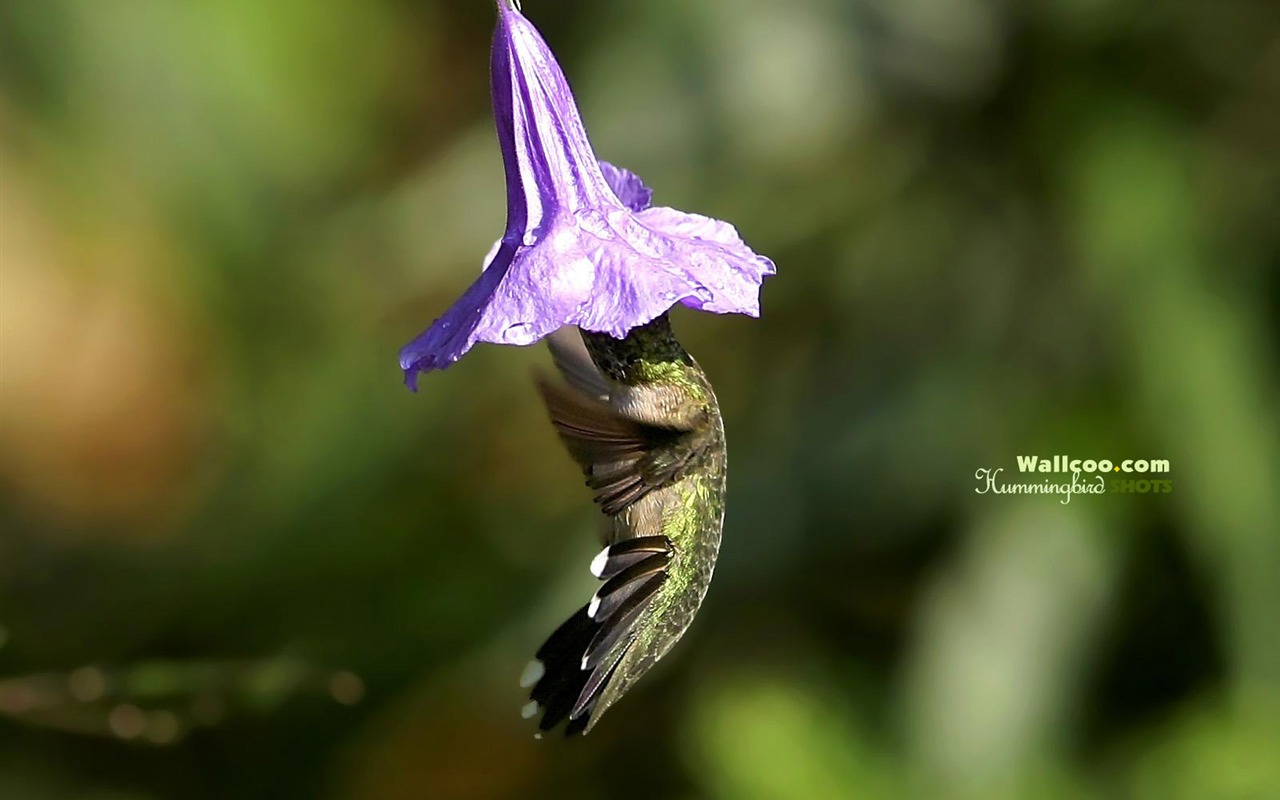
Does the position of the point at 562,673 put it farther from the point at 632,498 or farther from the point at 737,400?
the point at 737,400

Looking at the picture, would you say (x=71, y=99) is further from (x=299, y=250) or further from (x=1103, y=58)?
(x=1103, y=58)

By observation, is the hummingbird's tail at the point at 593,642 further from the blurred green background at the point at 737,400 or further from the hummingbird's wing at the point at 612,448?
the blurred green background at the point at 737,400

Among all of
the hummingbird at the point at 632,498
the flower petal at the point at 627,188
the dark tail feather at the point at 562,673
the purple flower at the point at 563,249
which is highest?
the flower petal at the point at 627,188

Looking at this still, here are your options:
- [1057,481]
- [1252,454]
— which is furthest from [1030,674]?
[1252,454]

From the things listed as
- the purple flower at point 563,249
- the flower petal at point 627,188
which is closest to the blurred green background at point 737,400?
the flower petal at point 627,188

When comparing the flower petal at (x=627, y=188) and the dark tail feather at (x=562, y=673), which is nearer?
the dark tail feather at (x=562, y=673)

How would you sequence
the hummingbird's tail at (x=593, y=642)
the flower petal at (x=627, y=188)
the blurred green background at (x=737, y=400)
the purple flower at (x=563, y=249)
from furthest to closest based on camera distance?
the blurred green background at (x=737, y=400)
the flower petal at (x=627, y=188)
the hummingbird's tail at (x=593, y=642)
the purple flower at (x=563, y=249)

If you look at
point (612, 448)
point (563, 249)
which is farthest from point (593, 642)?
point (563, 249)

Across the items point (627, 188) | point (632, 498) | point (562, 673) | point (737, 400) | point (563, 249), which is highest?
point (737, 400)
